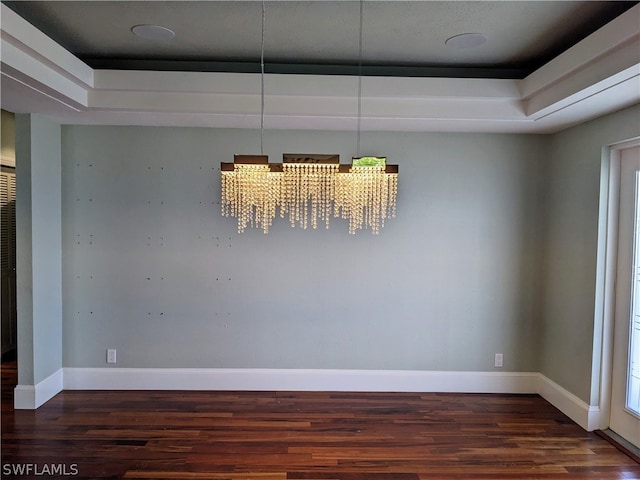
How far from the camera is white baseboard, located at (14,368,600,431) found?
11.4ft

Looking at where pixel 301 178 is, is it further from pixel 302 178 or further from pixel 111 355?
pixel 111 355

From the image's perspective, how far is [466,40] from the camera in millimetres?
2543

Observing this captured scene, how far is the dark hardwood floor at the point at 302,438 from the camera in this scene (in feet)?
8.04

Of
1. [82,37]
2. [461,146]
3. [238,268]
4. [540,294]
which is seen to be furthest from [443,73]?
[82,37]

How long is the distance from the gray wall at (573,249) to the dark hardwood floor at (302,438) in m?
0.43

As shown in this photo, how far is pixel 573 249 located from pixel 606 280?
1.14 feet

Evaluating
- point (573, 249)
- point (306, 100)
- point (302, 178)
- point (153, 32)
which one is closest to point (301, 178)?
point (302, 178)

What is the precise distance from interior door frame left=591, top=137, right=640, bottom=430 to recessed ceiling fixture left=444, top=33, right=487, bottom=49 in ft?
4.00

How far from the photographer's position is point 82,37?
2.58 metres

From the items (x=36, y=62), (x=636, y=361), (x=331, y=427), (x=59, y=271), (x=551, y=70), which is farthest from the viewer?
(x=59, y=271)

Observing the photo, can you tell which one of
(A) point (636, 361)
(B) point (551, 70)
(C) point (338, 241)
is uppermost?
(B) point (551, 70)

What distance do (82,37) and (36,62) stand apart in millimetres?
422

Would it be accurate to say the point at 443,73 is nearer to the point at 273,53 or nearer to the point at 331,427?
the point at 273,53

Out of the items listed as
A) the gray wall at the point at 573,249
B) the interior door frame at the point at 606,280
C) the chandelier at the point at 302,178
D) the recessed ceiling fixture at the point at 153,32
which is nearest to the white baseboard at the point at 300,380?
the gray wall at the point at 573,249
